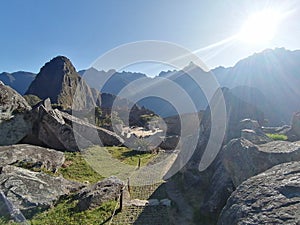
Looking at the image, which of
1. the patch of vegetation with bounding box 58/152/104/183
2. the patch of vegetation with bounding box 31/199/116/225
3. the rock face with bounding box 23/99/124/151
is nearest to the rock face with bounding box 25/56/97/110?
the rock face with bounding box 23/99/124/151

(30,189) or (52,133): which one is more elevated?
(52,133)

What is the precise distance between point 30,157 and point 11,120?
21.5ft

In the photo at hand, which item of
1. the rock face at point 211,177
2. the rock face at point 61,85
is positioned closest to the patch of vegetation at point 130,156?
the rock face at point 211,177

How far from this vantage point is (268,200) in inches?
242

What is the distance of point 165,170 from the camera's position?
19375 millimetres

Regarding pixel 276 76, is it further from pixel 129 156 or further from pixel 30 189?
pixel 30 189

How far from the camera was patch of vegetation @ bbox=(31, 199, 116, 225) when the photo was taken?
407 inches

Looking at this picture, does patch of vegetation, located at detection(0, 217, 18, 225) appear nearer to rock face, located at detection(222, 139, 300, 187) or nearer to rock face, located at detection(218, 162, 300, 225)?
rock face, located at detection(218, 162, 300, 225)

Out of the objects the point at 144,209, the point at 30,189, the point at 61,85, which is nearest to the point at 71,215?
the point at 30,189

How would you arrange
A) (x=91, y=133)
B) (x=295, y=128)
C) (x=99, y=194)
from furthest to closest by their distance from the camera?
1. (x=91, y=133)
2. (x=295, y=128)
3. (x=99, y=194)

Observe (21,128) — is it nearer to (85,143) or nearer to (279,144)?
(85,143)

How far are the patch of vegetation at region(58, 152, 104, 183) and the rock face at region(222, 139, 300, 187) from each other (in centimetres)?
903

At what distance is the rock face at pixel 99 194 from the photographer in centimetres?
1149

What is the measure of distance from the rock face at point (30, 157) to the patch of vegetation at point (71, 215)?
17.1 ft
